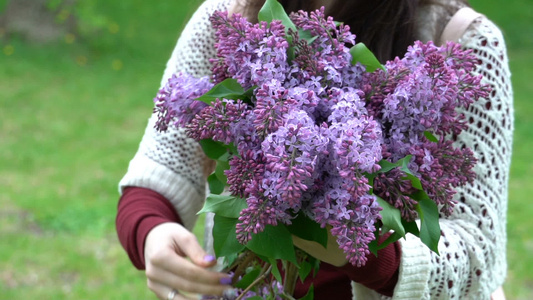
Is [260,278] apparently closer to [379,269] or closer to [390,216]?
[379,269]

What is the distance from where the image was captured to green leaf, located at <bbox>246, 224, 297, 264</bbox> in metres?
1.17

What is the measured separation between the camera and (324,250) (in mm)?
1291

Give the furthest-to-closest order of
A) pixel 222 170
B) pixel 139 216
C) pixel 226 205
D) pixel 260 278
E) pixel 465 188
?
pixel 139 216
pixel 465 188
pixel 260 278
pixel 222 170
pixel 226 205

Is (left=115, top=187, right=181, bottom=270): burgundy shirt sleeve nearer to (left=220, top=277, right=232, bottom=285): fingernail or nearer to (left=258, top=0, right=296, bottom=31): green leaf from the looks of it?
(left=220, top=277, right=232, bottom=285): fingernail

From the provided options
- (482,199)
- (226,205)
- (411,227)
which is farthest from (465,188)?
(226,205)

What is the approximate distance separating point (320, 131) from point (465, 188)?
65cm

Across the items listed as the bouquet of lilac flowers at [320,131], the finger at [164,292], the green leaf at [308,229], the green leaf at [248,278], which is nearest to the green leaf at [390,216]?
the bouquet of lilac flowers at [320,131]

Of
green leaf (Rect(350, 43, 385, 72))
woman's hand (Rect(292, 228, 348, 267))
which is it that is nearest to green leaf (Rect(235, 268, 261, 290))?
woman's hand (Rect(292, 228, 348, 267))

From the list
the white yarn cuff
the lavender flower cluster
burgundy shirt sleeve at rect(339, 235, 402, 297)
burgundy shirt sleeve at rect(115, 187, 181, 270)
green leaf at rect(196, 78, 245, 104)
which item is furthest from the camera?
the white yarn cuff

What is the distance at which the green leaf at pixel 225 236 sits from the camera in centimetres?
122

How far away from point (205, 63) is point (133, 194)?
1.17ft

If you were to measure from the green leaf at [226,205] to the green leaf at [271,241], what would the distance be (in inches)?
1.9

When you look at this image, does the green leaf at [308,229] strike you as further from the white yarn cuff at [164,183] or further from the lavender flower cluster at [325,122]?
Answer: the white yarn cuff at [164,183]

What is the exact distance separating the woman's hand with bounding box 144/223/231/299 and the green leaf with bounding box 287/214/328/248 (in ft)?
1.26
